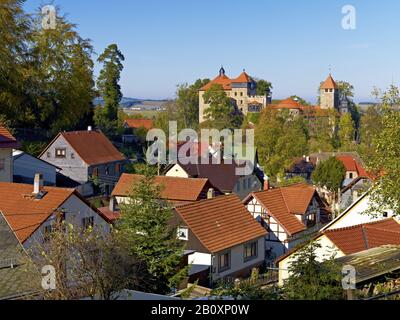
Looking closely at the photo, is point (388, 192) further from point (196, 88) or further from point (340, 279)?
point (196, 88)

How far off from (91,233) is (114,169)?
108ft

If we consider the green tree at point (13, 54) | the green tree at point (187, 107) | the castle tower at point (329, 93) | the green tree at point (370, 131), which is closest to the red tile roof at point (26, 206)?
the green tree at point (370, 131)

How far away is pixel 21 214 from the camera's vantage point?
20.1 metres

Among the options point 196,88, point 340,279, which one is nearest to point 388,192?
point 340,279

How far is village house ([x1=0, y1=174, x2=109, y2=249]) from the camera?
63.9 ft

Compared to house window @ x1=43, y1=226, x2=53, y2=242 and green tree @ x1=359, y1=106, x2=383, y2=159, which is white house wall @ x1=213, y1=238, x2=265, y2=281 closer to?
green tree @ x1=359, y1=106, x2=383, y2=159

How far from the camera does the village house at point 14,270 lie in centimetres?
1325

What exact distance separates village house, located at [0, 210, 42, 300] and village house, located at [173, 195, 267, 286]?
6079 millimetres

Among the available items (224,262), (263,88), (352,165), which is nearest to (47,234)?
(224,262)

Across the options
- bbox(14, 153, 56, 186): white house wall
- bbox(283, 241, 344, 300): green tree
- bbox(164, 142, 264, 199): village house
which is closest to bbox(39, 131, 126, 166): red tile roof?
bbox(14, 153, 56, 186): white house wall

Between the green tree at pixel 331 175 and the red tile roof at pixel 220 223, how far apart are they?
879 inches

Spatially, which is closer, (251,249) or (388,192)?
(388,192)

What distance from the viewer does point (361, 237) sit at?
851 inches
